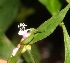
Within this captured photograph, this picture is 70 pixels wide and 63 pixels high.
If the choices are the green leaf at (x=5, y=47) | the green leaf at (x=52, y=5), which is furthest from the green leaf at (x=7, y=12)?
the green leaf at (x=52, y=5)

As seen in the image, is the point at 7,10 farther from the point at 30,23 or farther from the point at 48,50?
the point at 48,50

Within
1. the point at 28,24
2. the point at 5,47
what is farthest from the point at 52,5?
the point at 28,24

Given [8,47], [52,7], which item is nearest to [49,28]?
[52,7]

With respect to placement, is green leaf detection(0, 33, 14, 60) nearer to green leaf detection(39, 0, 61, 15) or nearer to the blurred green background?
the blurred green background

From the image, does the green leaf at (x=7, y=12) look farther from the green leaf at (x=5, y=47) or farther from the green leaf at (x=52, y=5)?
the green leaf at (x=52, y=5)

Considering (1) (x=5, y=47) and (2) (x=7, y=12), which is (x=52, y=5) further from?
(2) (x=7, y=12)

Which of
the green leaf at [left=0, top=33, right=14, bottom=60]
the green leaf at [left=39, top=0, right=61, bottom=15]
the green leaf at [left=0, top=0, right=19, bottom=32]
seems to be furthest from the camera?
the green leaf at [left=0, top=0, right=19, bottom=32]

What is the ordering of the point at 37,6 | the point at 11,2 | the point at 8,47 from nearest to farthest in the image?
the point at 8,47 < the point at 11,2 < the point at 37,6

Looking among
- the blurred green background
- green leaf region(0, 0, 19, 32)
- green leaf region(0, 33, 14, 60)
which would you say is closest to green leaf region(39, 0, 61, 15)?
the blurred green background
